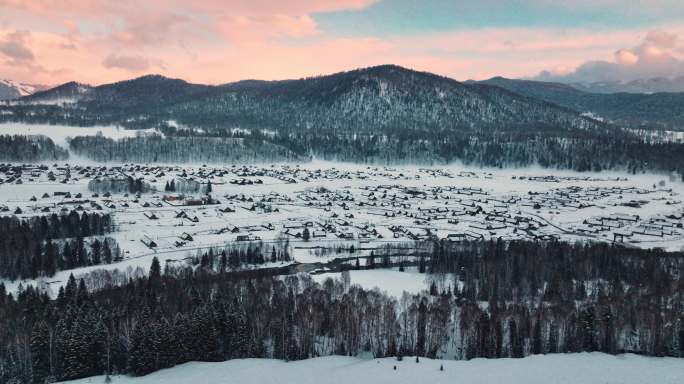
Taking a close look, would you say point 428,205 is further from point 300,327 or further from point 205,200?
point 300,327

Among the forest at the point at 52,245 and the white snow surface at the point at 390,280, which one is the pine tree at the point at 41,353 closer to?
the forest at the point at 52,245

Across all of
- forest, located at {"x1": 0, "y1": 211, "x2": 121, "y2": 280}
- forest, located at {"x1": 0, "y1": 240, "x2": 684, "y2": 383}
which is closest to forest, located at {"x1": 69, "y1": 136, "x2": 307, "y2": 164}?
forest, located at {"x1": 0, "y1": 211, "x2": 121, "y2": 280}

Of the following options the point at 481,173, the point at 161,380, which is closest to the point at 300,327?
the point at 161,380

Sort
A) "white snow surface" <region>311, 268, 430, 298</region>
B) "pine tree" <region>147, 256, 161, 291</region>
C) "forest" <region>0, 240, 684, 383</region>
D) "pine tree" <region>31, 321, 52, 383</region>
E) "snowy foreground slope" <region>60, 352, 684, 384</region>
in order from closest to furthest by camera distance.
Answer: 1. "snowy foreground slope" <region>60, 352, 684, 384</region>
2. "pine tree" <region>31, 321, 52, 383</region>
3. "forest" <region>0, 240, 684, 383</region>
4. "pine tree" <region>147, 256, 161, 291</region>
5. "white snow surface" <region>311, 268, 430, 298</region>

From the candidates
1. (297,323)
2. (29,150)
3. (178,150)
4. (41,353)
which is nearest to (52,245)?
(41,353)

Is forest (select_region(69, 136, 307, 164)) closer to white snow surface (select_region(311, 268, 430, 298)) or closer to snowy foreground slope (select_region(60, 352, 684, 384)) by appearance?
white snow surface (select_region(311, 268, 430, 298))
